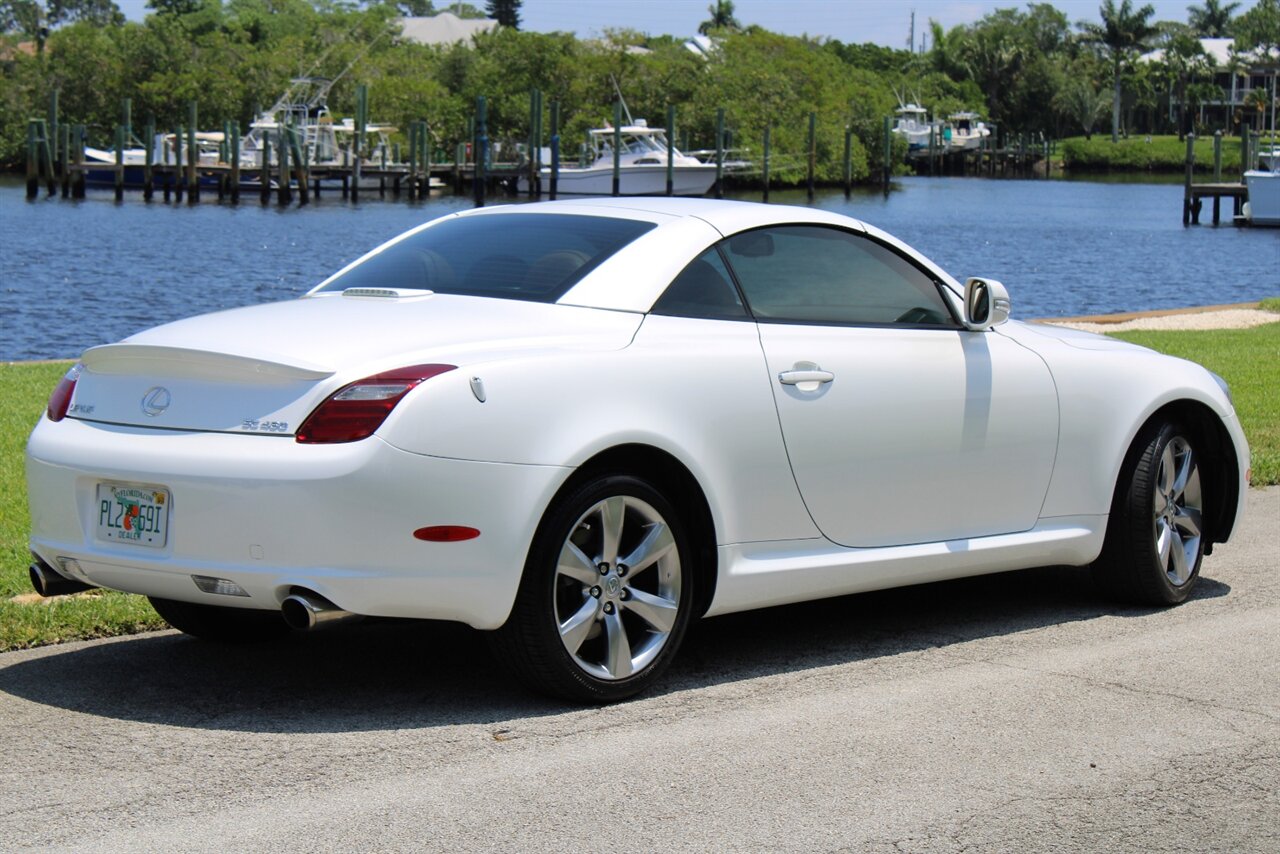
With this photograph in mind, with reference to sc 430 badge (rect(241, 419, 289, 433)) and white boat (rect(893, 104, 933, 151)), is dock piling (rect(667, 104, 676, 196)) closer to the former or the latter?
white boat (rect(893, 104, 933, 151))

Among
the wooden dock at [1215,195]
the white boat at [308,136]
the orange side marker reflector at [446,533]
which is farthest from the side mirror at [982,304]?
the white boat at [308,136]

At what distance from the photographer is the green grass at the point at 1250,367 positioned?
1173 centimetres

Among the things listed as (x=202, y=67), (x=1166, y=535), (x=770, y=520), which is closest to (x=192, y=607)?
(x=770, y=520)

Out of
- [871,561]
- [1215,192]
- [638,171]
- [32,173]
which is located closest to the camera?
[871,561]

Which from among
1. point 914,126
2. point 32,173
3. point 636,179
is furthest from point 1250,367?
point 914,126

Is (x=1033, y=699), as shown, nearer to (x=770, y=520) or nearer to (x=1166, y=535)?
(x=770, y=520)

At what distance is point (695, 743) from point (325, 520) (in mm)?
1222

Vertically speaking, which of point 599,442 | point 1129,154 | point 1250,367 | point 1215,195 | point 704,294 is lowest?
point 1250,367

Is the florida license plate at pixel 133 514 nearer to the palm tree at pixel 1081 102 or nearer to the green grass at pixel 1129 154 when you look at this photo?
the green grass at pixel 1129 154

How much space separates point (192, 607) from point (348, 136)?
98653mm

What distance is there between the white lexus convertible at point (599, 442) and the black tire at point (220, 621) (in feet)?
0.05

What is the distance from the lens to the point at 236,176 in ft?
259

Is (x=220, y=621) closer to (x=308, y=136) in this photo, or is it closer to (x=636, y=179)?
(x=636, y=179)

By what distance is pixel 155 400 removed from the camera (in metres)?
5.39
